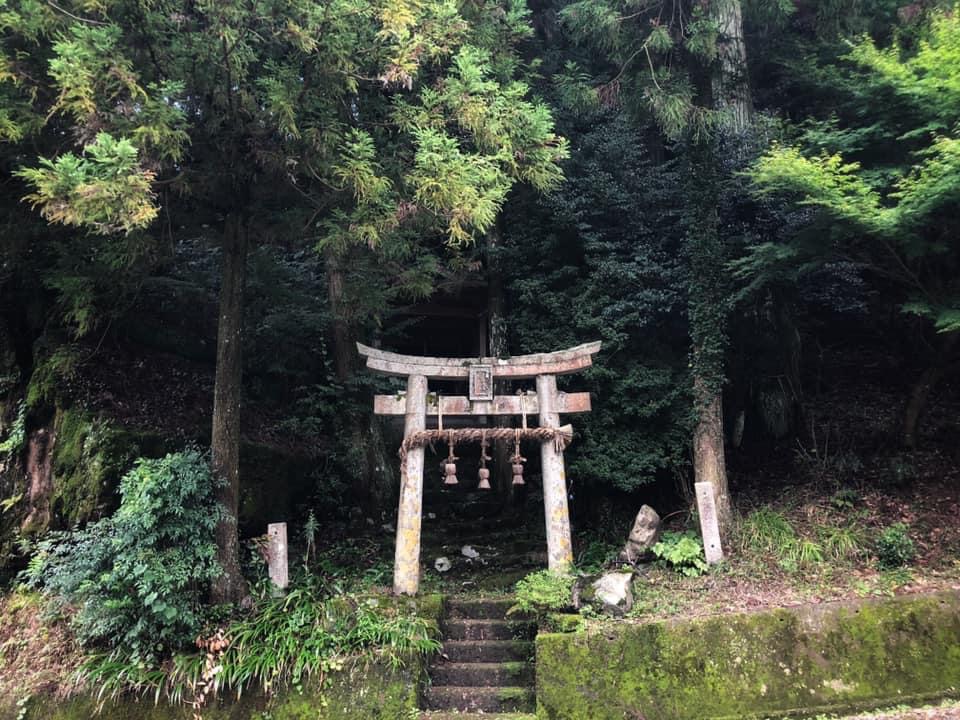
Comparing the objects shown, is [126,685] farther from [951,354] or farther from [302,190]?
[951,354]

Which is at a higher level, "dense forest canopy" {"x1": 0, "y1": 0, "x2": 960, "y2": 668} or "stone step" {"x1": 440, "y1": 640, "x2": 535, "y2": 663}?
"dense forest canopy" {"x1": 0, "y1": 0, "x2": 960, "y2": 668}

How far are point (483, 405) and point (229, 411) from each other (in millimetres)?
2696

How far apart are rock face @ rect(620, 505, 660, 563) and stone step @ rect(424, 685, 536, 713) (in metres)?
2.16

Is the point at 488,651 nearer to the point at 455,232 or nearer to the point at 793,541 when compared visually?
the point at 793,541

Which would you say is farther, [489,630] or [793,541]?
[793,541]

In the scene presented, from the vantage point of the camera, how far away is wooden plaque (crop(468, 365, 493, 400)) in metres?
7.06

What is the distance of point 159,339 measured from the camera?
844 centimetres

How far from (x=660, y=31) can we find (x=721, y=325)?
3.66 meters

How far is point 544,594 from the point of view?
5945mm

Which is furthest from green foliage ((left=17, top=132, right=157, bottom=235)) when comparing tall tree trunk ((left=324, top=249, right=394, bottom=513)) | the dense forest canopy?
tall tree trunk ((left=324, top=249, right=394, bottom=513))

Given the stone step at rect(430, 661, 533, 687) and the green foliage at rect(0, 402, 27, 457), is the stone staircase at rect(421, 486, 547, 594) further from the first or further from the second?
the green foliage at rect(0, 402, 27, 457)

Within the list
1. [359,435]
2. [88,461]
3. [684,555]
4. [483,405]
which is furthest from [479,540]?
[88,461]

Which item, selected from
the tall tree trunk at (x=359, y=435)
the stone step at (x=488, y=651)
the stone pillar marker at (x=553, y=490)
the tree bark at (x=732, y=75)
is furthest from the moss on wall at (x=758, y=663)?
the tree bark at (x=732, y=75)

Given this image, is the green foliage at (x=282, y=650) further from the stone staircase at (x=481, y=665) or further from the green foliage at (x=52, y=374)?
the green foliage at (x=52, y=374)
